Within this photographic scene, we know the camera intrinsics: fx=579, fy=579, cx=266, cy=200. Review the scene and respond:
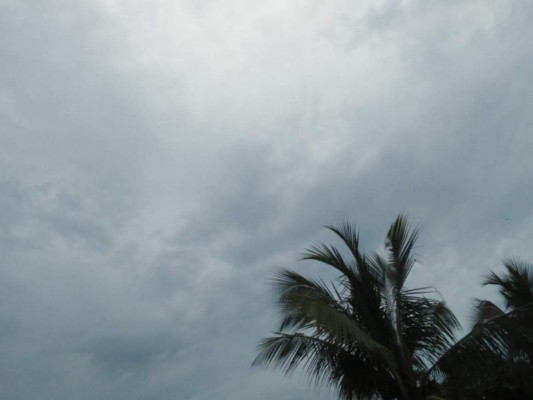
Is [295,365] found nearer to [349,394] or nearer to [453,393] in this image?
[349,394]

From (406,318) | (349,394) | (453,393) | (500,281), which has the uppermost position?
(500,281)

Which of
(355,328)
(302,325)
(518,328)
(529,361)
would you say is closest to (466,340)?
(518,328)

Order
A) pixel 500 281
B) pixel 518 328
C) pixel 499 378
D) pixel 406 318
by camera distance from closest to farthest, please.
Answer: pixel 518 328 < pixel 406 318 < pixel 499 378 < pixel 500 281

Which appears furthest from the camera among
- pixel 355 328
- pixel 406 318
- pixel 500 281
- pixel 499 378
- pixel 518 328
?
pixel 500 281

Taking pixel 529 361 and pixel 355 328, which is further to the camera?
pixel 529 361

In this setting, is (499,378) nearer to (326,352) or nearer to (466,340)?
(466,340)

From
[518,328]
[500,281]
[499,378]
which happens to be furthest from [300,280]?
[500,281]

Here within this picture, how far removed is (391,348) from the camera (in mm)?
12547

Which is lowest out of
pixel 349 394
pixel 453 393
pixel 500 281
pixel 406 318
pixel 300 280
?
pixel 453 393

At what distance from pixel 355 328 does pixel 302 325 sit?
4.47 ft

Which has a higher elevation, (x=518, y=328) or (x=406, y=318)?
(x=406, y=318)

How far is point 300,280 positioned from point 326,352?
5.32 feet

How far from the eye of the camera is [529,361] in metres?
17.7

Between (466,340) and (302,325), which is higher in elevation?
(302,325)
